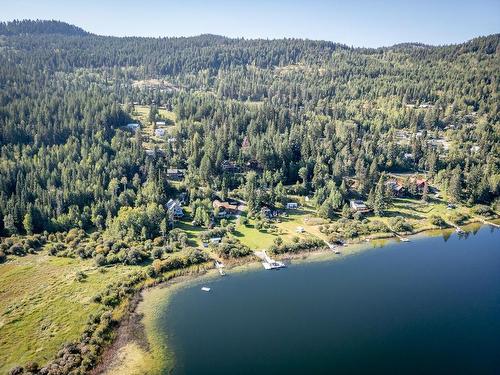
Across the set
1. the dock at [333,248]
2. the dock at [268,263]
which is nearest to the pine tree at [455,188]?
the dock at [333,248]

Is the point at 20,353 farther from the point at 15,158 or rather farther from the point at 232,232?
the point at 15,158

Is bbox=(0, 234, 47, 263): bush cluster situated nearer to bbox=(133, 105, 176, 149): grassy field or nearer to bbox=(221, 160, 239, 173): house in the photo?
bbox=(221, 160, 239, 173): house

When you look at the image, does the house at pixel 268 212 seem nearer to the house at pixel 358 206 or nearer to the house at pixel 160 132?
the house at pixel 358 206

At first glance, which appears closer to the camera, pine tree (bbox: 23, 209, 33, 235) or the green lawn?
pine tree (bbox: 23, 209, 33, 235)

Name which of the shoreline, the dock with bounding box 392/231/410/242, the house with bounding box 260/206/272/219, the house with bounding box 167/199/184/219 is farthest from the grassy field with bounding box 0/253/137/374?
the dock with bounding box 392/231/410/242

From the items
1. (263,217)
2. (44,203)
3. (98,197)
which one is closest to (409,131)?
(263,217)

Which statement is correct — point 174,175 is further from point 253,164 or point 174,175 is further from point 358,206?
point 358,206
